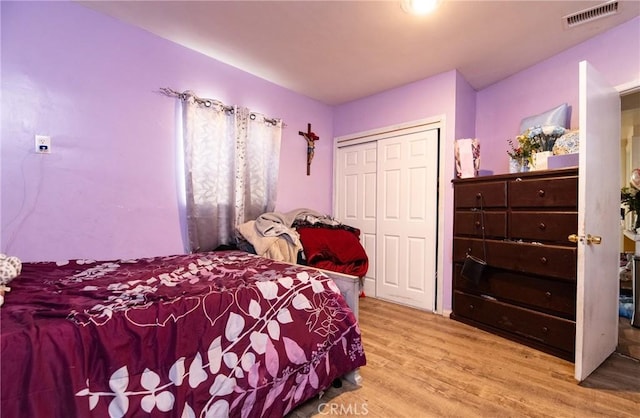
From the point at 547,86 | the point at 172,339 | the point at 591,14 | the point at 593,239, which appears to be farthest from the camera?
the point at 547,86

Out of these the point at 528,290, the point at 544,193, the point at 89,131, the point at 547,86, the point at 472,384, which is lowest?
the point at 472,384

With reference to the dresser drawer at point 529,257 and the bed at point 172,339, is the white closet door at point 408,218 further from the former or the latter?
the bed at point 172,339

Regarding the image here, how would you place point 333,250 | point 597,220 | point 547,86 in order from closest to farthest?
point 597,220, point 547,86, point 333,250

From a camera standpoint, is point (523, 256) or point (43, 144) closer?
point (43, 144)

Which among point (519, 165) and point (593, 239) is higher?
point (519, 165)

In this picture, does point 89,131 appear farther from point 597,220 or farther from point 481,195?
point 597,220

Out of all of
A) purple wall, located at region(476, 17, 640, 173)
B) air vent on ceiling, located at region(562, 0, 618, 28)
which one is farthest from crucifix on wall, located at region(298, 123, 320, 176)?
air vent on ceiling, located at region(562, 0, 618, 28)

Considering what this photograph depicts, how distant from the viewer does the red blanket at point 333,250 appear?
272 cm

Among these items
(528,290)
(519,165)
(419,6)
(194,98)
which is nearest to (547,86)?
(519,165)

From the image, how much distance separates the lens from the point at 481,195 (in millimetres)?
2477

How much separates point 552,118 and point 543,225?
1.04 meters

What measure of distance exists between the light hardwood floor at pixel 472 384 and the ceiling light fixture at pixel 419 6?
7.82 feet

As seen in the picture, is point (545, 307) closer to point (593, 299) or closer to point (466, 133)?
point (593, 299)

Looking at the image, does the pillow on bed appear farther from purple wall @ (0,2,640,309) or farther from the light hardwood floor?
the light hardwood floor
